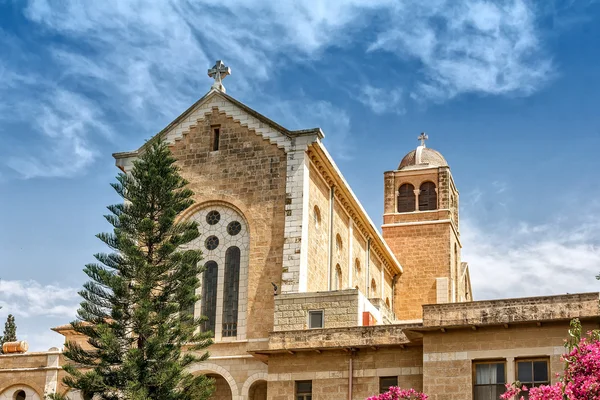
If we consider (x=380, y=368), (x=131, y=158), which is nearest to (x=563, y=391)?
(x=380, y=368)

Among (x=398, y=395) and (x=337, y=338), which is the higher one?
(x=337, y=338)

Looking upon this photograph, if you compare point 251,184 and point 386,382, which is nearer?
point 386,382

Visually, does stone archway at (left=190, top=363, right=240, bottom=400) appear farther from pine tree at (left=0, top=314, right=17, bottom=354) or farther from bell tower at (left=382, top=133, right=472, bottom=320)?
pine tree at (left=0, top=314, right=17, bottom=354)

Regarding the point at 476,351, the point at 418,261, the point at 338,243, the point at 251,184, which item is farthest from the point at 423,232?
the point at 476,351

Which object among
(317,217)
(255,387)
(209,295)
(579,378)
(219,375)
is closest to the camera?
(579,378)

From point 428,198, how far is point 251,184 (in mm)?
20696

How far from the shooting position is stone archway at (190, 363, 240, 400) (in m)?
28.6

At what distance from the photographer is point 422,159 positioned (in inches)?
2060

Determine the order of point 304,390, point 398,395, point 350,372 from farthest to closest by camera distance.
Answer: point 304,390, point 350,372, point 398,395

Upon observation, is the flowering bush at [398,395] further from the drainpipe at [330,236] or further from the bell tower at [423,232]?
the bell tower at [423,232]

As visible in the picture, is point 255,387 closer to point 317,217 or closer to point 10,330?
point 317,217

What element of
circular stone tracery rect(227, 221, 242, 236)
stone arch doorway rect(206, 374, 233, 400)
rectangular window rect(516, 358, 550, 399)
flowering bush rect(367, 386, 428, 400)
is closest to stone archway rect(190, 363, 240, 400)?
stone arch doorway rect(206, 374, 233, 400)

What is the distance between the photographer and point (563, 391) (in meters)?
16.5

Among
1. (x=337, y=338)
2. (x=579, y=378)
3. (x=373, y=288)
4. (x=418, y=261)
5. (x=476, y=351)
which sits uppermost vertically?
(x=418, y=261)
